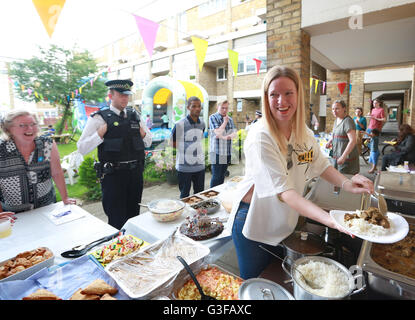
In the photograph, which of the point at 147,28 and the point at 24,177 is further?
the point at 147,28

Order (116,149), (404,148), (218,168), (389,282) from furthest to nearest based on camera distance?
(404,148) < (218,168) < (116,149) < (389,282)

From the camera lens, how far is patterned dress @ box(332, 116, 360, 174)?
415 cm

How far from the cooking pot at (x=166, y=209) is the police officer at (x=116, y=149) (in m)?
0.83

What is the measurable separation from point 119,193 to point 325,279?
2.28m

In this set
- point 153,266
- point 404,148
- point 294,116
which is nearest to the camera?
point 153,266

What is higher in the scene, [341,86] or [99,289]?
[341,86]

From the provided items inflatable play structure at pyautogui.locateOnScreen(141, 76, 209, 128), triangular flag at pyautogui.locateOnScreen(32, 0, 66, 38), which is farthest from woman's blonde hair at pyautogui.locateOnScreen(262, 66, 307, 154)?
inflatable play structure at pyautogui.locateOnScreen(141, 76, 209, 128)

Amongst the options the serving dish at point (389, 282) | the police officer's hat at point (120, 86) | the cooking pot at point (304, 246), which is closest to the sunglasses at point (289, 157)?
the cooking pot at point (304, 246)

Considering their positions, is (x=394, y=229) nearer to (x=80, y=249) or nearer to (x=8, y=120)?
(x=80, y=249)

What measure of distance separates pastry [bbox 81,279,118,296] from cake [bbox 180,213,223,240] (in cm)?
62

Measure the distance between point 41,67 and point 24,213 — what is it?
53.6ft

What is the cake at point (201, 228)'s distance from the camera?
1.61 meters

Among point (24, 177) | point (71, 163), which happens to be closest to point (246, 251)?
point (24, 177)

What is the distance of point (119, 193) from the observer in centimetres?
266
